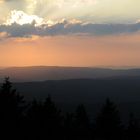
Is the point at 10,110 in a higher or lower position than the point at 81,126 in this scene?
higher

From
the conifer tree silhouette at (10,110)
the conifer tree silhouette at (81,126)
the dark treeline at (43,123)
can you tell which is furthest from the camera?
the conifer tree silhouette at (81,126)

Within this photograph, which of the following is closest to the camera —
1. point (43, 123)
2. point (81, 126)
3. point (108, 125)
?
point (43, 123)

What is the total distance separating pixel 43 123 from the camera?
23.7 metres

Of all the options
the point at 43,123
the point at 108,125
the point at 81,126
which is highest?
the point at 43,123

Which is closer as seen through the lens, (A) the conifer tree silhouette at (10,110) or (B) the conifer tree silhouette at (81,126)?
(A) the conifer tree silhouette at (10,110)

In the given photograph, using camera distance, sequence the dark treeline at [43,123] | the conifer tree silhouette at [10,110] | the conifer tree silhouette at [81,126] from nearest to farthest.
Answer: the conifer tree silhouette at [10,110]
the dark treeline at [43,123]
the conifer tree silhouette at [81,126]

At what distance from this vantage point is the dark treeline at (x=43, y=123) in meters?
20.6

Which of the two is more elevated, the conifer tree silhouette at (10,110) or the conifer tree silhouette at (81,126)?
the conifer tree silhouette at (10,110)

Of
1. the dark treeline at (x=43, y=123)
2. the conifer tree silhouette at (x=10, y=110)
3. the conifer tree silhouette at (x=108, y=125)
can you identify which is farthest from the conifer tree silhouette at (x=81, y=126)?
the conifer tree silhouette at (x=10, y=110)

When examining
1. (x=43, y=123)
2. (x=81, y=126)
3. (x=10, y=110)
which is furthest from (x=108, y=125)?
(x=10, y=110)

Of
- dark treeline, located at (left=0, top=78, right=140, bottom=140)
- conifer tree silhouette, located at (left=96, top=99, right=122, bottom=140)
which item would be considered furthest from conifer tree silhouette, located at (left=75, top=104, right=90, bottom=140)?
conifer tree silhouette, located at (left=96, top=99, right=122, bottom=140)

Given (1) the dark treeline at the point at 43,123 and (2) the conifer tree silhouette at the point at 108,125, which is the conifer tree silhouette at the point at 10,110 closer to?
(1) the dark treeline at the point at 43,123

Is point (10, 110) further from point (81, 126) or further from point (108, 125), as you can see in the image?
point (81, 126)

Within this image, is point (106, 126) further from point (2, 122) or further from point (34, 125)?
point (2, 122)
